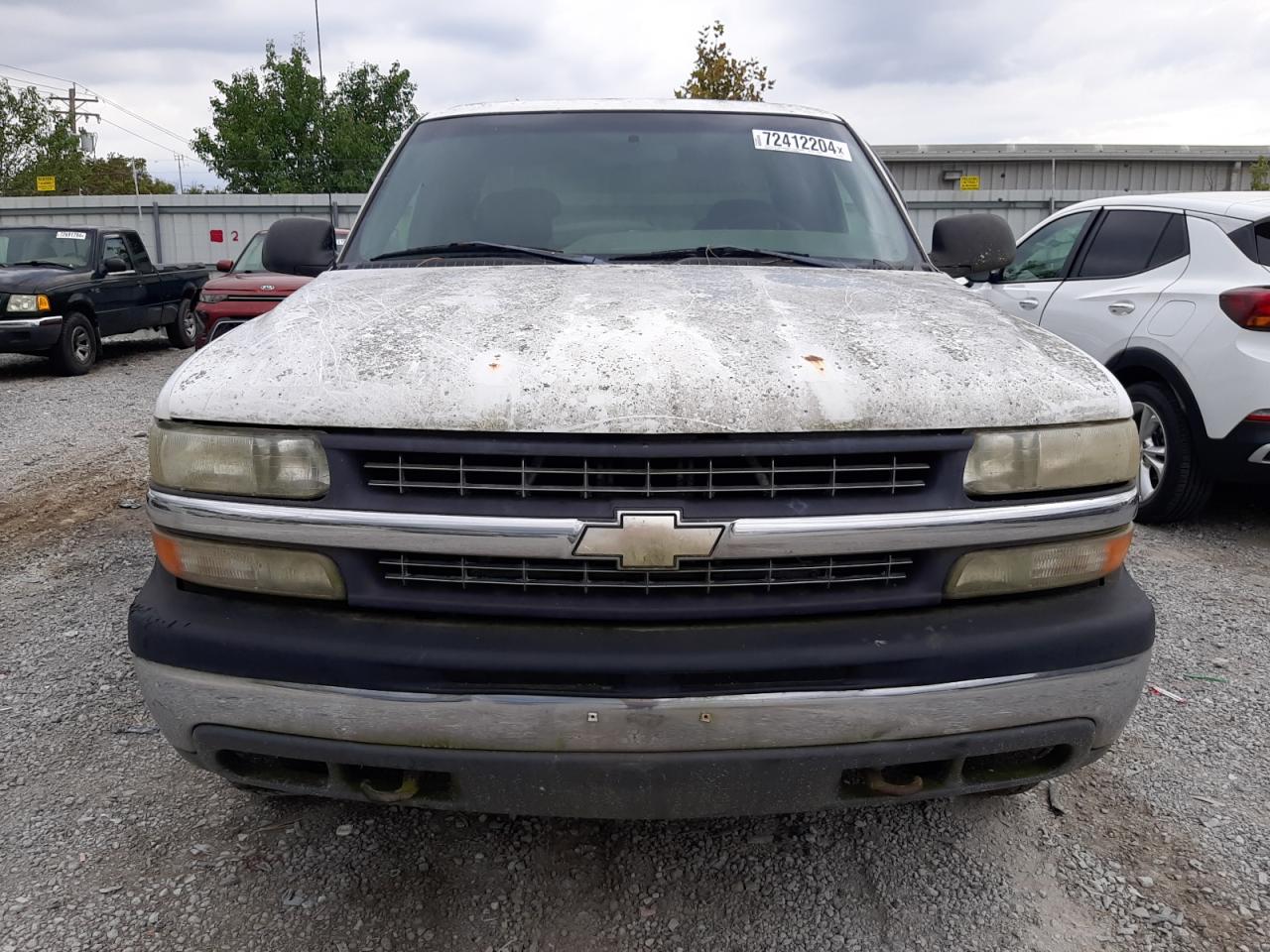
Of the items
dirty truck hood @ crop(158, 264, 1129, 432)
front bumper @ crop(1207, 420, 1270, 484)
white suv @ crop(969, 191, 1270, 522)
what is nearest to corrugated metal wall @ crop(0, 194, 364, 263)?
white suv @ crop(969, 191, 1270, 522)

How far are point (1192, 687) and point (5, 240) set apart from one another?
42.9ft

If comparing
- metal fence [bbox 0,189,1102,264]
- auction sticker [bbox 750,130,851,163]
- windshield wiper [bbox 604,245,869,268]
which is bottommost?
windshield wiper [bbox 604,245,869,268]

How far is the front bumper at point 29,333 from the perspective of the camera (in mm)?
10508

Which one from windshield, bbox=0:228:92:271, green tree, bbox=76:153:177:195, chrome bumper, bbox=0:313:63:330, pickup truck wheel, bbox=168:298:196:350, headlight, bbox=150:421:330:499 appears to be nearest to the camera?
headlight, bbox=150:421:330:499

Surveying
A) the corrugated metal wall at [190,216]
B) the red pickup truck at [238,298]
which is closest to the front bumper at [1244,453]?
the red pickup truck at [238,298]

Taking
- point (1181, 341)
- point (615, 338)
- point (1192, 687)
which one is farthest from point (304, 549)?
point (1181, 341)

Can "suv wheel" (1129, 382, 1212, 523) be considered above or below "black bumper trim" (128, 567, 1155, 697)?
below

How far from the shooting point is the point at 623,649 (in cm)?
176

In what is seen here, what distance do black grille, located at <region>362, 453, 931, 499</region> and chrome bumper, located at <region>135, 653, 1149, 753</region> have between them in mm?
376

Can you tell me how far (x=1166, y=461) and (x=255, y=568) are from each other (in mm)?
4719

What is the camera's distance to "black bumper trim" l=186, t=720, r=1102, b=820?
1771 mm

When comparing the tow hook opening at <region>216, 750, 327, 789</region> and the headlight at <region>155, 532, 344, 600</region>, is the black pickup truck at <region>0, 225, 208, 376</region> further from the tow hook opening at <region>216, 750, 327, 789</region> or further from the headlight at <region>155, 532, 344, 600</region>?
the tow hook opening at <region>216, 750, 327, 789</region>

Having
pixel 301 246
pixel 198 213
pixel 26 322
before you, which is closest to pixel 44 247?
pixel 26 322

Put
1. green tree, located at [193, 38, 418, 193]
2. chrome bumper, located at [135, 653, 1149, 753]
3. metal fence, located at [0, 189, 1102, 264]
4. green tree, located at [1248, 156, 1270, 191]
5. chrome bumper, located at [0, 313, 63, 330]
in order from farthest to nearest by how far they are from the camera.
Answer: green tree, located at [193, 38, 418, 193], green tree, located at [1248, 156, 1270, 191], metal fence, located at [0, 189, 1102, 264], chrome bumper, located at [0, 313, 63, 330], chrome bumper, located at [135, 653, 1149, 753]
